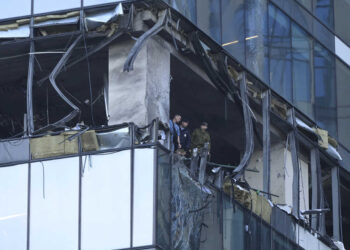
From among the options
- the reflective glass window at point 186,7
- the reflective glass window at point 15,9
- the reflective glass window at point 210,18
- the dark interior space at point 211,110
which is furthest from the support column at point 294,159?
the reflective glass window at point 15,9

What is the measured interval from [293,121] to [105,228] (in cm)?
1303

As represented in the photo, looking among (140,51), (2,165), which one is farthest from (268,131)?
(2,165)

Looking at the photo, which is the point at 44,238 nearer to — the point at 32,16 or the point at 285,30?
the point at 32,16

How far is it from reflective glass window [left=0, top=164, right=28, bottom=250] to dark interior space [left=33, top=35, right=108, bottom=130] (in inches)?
153

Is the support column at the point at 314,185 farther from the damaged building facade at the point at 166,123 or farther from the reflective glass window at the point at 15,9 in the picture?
the reflective glass window at the point at 15,9

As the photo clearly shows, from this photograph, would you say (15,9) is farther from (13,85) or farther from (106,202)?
(106,202)

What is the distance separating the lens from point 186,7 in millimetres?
42406

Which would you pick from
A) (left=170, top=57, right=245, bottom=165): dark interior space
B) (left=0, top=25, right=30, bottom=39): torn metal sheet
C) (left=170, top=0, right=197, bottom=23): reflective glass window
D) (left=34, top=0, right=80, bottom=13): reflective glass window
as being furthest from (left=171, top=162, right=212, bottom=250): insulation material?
(left=0, top=25, right=30, bottom=39): torn metal sheet

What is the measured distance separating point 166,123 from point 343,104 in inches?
590

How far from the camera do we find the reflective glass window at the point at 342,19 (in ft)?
179

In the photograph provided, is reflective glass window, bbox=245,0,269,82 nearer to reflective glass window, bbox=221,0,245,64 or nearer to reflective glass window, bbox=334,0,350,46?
reflective glass window, bbox=221,0,245,64

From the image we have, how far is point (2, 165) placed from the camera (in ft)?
131

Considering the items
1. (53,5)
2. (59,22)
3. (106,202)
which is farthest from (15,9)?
(106,202)

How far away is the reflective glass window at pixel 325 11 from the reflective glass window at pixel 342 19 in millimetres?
342
